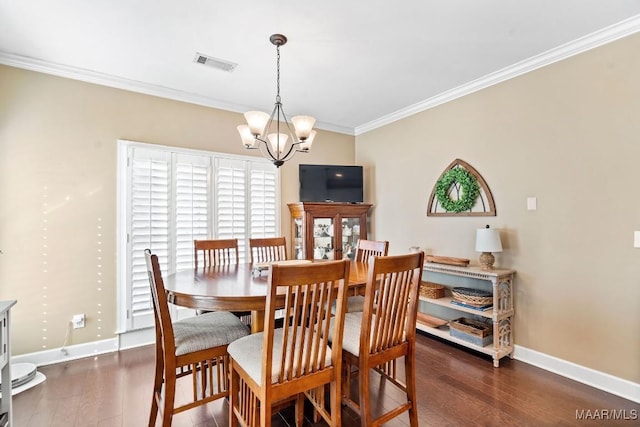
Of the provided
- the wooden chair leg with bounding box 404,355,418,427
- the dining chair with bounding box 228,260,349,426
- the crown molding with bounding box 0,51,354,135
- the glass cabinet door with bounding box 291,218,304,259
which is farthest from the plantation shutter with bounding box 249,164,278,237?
the wooden chair leg with bounding box 404,355,418,427

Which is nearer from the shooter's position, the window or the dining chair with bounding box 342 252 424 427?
the dining chair with bounding box 342 252 424 427

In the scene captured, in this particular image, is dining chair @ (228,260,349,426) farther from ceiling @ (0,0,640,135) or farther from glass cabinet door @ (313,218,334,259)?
glass cabinet door @ (313,218,334,259)

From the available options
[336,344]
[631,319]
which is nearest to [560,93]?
[631,319]

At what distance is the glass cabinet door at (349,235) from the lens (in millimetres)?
4266

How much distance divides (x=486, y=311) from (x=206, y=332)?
2.41 meters

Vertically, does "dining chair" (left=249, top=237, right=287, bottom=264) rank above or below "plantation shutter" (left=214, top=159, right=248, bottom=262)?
below

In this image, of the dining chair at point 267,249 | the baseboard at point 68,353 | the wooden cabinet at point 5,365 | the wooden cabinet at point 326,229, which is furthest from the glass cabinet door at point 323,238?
the wooden cabinet at point 5,365

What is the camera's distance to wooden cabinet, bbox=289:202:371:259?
3938 millimetres

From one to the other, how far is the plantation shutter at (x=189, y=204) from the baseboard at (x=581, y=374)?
345cm

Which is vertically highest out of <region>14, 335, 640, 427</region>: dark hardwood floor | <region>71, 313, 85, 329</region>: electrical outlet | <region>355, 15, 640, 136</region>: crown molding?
<region>355, 15, 640, 136</region>: crown molding

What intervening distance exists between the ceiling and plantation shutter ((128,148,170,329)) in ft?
2.70

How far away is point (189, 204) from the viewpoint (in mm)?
3426

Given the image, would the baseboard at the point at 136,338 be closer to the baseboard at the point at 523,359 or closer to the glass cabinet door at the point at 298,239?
the baseboard at the point at 523,359

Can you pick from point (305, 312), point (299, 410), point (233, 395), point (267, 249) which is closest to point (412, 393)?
point (299, 410)
